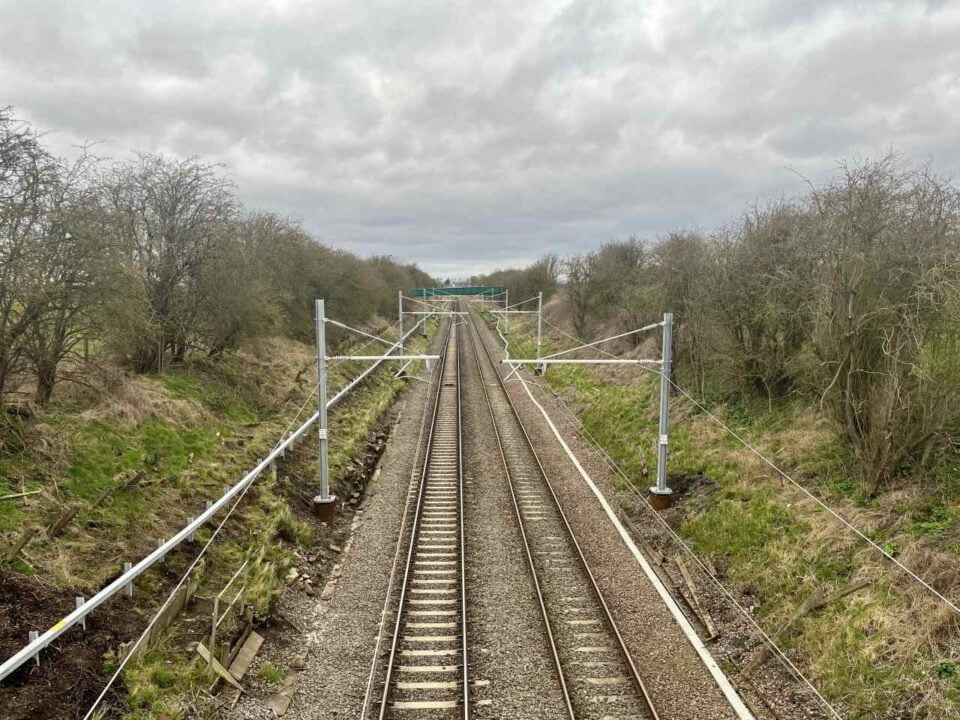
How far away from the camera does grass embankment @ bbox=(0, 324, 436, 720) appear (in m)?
8.73

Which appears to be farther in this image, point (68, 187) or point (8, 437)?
point (68, 187)

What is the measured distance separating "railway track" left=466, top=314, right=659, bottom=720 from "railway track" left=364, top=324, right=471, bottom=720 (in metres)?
1.56

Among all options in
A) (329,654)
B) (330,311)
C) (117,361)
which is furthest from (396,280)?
(329,654)

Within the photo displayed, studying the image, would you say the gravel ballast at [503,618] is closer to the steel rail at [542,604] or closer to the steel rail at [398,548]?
the steel rail at [542,604]

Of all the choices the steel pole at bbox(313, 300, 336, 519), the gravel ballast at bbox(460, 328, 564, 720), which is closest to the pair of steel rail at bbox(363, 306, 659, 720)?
the gravel ballast at bbox(460, 328, 564, 720)

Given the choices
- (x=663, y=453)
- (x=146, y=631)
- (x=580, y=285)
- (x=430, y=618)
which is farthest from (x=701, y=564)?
(x=580, y=285)

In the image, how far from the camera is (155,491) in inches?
494

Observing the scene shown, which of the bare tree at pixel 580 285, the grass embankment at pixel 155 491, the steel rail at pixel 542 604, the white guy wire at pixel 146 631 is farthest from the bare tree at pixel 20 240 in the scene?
the bare tree at pixel 580 285

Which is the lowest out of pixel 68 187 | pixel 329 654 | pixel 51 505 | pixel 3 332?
pixel 329 654

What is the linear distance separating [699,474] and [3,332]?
16619 millimetres

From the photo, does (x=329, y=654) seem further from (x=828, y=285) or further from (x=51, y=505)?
(x=828, y=285)

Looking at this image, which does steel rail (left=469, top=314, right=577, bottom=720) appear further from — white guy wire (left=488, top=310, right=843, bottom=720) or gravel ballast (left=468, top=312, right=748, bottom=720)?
white guy wire (left=488, top=310, right=843, bottom=720)

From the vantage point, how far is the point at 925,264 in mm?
11383

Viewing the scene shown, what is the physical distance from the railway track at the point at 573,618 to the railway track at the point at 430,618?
1564 millimetres
